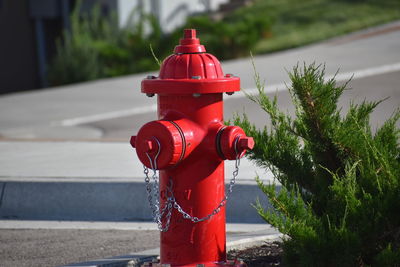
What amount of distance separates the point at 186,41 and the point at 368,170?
107 cm

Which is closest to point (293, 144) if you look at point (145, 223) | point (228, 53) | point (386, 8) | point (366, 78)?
point (145, 223)

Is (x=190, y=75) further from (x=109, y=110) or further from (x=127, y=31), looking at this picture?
(x=127, y=31)

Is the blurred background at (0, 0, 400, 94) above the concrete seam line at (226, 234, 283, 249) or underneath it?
above

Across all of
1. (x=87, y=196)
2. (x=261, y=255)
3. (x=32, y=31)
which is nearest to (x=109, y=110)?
(x=87, y=196)

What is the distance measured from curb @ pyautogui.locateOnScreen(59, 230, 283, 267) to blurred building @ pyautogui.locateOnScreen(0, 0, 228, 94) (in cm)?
1469

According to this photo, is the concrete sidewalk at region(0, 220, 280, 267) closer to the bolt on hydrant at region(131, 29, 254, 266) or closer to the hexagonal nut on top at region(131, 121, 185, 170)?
the bolt on hydrant at region(131, 29, 254, 266)

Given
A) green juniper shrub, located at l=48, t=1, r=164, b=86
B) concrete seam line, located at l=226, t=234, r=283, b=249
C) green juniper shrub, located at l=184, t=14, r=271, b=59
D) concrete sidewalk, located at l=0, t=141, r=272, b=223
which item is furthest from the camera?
green juniper shrub, located at l=184, t=14, r=271, b=59

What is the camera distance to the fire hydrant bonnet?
3535mm

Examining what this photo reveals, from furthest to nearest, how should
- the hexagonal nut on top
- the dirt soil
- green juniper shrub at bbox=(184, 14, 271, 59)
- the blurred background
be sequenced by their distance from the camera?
green juniper shrub at bbox=(184, 14, 271, 59)
the blurred background
the dirt soil
the hexagonal nut on top

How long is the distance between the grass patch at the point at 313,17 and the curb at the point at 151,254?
46.1 ft

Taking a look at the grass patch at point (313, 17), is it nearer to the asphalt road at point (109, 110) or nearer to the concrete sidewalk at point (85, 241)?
the asphalt road at point (109, 110)

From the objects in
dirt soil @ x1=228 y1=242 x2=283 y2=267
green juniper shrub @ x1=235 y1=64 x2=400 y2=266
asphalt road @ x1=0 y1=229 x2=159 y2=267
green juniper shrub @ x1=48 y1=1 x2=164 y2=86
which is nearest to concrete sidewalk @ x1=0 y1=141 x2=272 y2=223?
asphalt road @ x1=0 y1=229 x2=159 y2=267

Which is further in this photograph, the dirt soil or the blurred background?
the blurred background

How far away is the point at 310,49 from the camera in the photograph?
16.6 m
